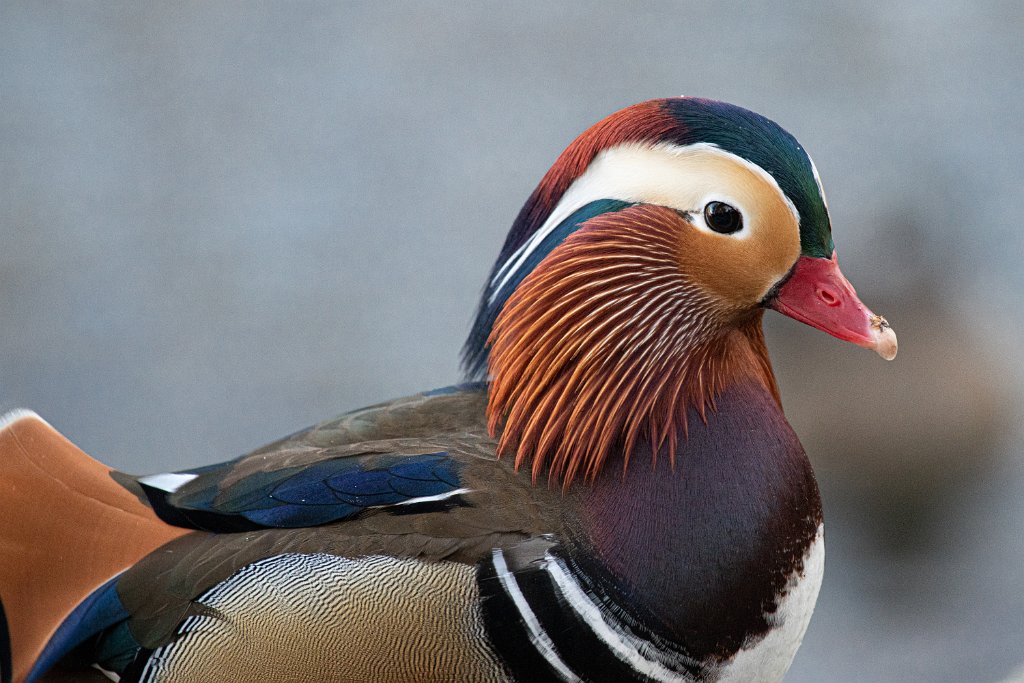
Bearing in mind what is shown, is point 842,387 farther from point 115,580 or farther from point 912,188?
point 115,580

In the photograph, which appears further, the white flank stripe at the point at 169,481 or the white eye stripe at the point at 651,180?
the white flank stripe at the point at 169,481

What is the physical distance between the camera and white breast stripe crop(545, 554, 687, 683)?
3.78 feet

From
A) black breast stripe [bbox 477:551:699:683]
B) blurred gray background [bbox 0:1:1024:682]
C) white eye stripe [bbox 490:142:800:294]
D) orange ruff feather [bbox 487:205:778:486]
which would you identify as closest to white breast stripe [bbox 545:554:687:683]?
black breast stripe [bbox 477:551:699:683]

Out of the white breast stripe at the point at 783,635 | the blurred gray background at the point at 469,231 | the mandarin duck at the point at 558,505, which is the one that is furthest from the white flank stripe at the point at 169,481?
the blurred gray background at the point at 469,231

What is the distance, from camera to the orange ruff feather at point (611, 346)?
1.21 meters

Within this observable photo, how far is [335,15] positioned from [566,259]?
246 cm

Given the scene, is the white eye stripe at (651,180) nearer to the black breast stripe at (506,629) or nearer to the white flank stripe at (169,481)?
the black breast stripe at (506,629)

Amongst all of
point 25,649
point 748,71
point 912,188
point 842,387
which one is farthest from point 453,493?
point 748,71

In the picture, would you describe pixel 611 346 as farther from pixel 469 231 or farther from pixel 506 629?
pixel 469 231

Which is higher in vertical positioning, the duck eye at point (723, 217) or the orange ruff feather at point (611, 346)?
the duck eye at point (723, 217)

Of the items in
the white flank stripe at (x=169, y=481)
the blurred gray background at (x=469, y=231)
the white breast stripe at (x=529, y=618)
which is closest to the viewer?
the white breast stripe at (x=529, y=618)

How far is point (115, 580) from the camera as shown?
1.24 meters

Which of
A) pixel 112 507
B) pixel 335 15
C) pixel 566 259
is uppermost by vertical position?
pixel 335 15

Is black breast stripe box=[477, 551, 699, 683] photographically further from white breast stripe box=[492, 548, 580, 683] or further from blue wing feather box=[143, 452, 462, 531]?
blue wing feather box=[143, 452, 462, 531]
